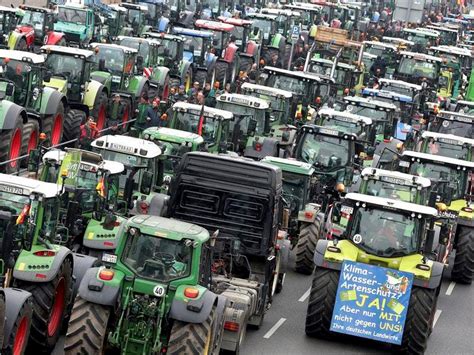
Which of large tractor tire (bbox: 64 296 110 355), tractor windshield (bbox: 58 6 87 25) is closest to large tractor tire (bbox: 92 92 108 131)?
tractor windshield (bbox: 58 6 87 25)

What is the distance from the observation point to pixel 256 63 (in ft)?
181

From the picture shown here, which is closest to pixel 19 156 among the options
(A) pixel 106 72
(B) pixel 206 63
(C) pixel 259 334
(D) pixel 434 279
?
(A) pixel 106 72

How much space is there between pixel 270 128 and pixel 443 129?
6131 millimetres

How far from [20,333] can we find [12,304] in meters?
0.76

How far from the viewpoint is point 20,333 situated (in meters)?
20.2

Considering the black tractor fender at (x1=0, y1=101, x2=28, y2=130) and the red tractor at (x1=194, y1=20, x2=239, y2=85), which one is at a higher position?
the black tractor fender at (x1=0, y1=101, x2=28, y2=130)

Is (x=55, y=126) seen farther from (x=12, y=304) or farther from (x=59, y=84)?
(x=12, y=304)

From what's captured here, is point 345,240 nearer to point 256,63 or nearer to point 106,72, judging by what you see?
point 106,72

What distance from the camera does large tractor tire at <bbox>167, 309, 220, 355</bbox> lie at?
20.1 meters

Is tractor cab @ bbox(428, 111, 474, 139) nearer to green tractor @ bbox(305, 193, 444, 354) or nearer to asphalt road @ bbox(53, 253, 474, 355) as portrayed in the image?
asphalt road @ bbox(53, 253, 474, 355)

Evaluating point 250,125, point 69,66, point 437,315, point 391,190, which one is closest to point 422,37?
point 250,125

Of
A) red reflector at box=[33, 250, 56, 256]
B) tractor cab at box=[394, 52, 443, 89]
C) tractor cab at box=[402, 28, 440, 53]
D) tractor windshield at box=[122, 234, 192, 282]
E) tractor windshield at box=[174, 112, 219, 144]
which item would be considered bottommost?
tractor cab at box=[402, 28, 440, 53]

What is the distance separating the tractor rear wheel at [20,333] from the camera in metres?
19.5

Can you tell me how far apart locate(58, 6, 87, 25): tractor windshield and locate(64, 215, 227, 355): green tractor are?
27861mm
